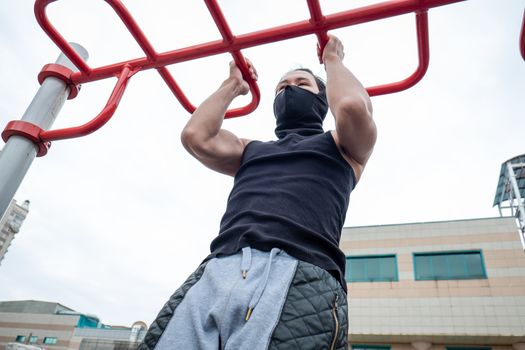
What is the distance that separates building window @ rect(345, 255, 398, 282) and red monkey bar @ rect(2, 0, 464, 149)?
30.6 ft

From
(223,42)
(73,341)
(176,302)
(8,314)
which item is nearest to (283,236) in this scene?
(176,302)

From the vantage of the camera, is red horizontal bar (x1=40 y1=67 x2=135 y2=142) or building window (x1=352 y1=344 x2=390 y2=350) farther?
building window (x1=352 y1=344 x2=390 y2=350)

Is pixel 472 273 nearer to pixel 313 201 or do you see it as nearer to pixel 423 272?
pixel 423 272

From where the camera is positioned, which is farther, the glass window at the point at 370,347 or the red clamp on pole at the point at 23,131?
the glass window at the point at 370,347

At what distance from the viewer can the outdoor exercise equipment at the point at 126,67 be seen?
1.18 metres

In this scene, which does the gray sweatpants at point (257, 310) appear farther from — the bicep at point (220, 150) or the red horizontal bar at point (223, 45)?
the red horizontal bar at point (223, 45)

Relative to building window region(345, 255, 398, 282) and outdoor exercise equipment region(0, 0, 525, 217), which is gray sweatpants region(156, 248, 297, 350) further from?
building window region(345, 255, 398, 282)

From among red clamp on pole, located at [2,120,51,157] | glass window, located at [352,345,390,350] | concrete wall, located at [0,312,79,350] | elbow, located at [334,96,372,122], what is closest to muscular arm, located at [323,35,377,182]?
elbow, located at [334,96,372,122]

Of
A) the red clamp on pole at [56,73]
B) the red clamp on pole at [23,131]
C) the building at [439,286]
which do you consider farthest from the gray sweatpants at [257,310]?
the building at [439,286]

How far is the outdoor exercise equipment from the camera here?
3.88ft

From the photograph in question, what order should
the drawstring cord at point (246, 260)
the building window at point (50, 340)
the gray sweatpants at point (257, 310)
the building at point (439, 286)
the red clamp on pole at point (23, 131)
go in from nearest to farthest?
the gray sweatpants at point (257, 310)
the drawstring cord at point (246, 260)
the red clamp on pole at point (23, 131)
the building at point (439, 286)
the building window at point (50, 340)

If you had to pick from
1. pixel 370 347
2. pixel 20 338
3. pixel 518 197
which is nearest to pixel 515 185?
pixel 518 197

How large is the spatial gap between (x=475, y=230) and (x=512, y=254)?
99 cm

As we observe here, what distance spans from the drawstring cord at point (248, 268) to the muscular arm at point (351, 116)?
0.37 meters
